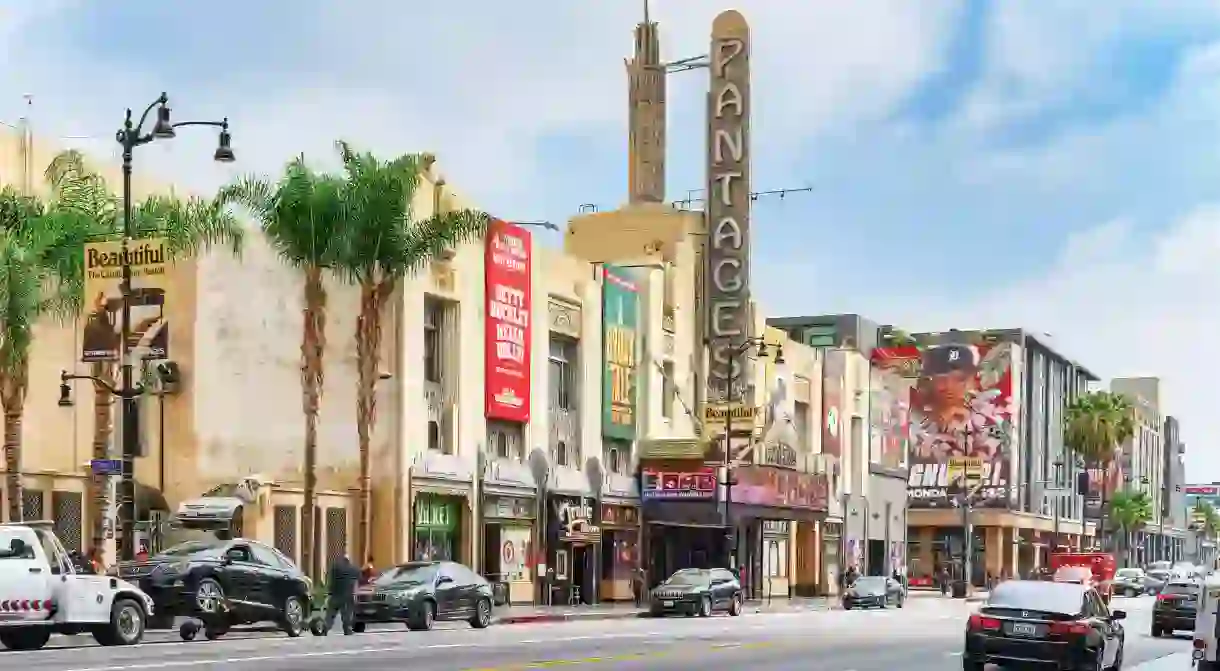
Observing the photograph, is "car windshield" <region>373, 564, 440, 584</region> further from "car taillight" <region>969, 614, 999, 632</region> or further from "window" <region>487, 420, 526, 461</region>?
"window" <region>487, 420, 526, 461</region>

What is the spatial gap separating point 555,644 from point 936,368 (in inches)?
4280

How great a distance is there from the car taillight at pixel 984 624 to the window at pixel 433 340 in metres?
27.1

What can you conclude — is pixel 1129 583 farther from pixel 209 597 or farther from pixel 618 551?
pixel 209 597

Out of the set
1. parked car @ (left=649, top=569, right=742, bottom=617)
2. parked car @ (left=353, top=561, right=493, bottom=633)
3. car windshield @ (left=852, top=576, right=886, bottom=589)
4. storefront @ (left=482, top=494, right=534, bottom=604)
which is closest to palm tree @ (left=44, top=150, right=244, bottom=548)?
parked car @ (left=353, top=561, right=493, bottom=633)

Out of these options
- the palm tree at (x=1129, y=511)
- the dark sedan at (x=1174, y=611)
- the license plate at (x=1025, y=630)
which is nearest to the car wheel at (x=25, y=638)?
the license plate at (x=1025, y=630)

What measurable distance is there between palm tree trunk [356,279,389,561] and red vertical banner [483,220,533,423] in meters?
6.50

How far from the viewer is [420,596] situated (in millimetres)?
36781

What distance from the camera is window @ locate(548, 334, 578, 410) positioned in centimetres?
5709

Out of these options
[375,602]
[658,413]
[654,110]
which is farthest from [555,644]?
[654,110]

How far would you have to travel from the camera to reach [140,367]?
46812 mm

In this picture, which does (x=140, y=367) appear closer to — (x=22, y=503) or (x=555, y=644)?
(x=22, y=503)

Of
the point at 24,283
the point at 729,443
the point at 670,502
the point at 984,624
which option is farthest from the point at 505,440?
the point at 984,624

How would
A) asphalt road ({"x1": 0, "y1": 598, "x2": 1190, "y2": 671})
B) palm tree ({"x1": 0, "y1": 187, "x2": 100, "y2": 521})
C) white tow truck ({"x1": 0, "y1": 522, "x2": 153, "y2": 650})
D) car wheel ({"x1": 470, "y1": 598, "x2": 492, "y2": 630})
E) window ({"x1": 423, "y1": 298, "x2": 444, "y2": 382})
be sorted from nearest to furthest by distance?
asphalt road ({"x1": 0, "y1": 598, "x2": 1190, "y2": 671}) → white tow truck ({"x1": 0, "y1": 522, "x2": 153, "y2": 650}) → palm tree ({"x1": 0, "y1": 187, "x2": 100, "y2": 521}) → car wheel ({"x1": 470, "y1": 598, "x2": 492, "y2": 630}) → window ({"x1": 423, "y1": 298, "x2": 444, "y2": 382})

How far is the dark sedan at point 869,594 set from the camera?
6406cm
